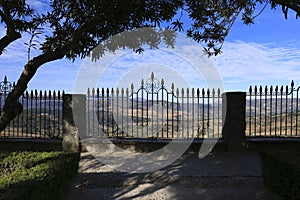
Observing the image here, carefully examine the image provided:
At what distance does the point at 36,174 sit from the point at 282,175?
170 inches

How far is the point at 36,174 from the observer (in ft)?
13.3

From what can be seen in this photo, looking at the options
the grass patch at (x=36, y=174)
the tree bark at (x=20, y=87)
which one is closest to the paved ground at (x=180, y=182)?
the grass patch at (x=36, y=174)

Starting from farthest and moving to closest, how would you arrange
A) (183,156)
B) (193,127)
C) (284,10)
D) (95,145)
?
(193,127) < (95,145) < (183,156) < (284,10)

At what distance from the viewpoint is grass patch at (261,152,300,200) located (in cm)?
440

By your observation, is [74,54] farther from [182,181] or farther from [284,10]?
[284,10]

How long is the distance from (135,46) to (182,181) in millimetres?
3323

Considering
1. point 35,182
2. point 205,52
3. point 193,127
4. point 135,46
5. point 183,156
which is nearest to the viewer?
point 35,182

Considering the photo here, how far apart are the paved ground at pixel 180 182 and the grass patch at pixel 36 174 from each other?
2.71 ft

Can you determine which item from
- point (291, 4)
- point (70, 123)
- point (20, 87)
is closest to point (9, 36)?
point (20, 87)

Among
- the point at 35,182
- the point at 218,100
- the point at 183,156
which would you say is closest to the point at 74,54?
the point at 35,182

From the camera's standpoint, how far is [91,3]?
492 cm

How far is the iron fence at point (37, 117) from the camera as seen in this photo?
9859mm

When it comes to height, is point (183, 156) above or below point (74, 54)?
below

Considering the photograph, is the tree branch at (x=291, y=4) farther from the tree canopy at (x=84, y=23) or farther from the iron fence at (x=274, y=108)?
the iron fence at (x=274, y=108)
